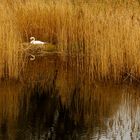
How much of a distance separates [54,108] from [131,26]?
183 centimetres

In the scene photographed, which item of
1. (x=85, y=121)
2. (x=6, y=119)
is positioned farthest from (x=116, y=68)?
(x=6, y=119)

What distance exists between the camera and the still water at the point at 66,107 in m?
5.76

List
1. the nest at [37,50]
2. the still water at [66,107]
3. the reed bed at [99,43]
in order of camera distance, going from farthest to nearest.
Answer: the nest at [37,50]
the reed bed at [99,43]
the still water at [66,107]

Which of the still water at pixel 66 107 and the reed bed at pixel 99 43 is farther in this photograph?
the reed bed at pixel 99 43

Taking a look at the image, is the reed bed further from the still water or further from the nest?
the nest

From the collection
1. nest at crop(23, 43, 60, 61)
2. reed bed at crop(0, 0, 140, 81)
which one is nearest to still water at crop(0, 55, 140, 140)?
reed bed at crop(0, 0, 140, 81)

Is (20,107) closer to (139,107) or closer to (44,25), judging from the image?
(139,107)

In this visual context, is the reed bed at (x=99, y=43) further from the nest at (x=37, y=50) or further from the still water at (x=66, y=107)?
the nest at (x=37, y=50)

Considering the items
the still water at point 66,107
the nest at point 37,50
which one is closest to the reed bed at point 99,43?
the still water at point 66,107

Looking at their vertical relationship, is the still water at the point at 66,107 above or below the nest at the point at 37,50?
below

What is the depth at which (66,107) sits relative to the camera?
22.2 ft

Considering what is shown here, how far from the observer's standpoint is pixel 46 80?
25.8 feet

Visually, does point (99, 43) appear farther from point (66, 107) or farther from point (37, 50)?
point (37, 50)

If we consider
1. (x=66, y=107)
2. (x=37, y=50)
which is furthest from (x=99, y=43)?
(x=37, y=50)
